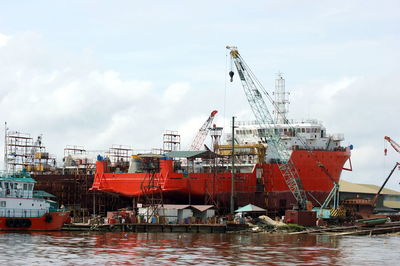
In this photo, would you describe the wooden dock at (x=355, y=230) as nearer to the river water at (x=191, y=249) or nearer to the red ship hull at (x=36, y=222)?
the river water at (x=191, y=249)

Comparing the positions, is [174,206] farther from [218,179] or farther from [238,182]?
[238,182]

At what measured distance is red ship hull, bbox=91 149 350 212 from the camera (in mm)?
84188

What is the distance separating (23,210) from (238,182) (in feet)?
85.5

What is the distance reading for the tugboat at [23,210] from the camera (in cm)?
7312

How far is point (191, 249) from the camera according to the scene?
55.0 m

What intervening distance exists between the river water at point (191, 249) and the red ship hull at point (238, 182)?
13.2 m

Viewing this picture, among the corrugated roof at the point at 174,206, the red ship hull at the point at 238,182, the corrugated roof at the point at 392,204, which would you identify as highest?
the red ship hull at the point at 238,182

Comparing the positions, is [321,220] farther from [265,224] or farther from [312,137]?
[312,137]

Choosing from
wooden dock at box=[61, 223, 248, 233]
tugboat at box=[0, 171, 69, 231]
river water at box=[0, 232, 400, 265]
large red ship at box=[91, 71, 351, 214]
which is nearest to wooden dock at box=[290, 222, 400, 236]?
river water at box=[0, 232, 400, 265]

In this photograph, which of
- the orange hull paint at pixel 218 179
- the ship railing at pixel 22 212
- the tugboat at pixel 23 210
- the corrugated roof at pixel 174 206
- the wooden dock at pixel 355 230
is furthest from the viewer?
the orange hull paint at pixel 218 179

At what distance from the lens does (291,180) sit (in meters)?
90.7

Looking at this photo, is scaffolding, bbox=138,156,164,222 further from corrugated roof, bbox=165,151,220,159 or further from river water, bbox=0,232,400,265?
river water, bbox=0,232,400,265

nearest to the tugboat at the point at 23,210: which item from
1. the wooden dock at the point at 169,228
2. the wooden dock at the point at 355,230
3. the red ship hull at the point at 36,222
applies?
the red ship hull at the point at 36,222

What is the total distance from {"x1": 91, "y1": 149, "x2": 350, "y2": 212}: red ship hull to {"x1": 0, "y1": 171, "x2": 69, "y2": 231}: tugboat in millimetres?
10902
